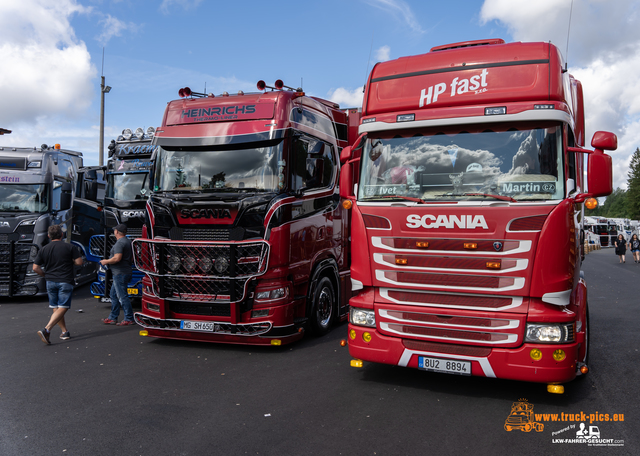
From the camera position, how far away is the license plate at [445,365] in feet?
16.7

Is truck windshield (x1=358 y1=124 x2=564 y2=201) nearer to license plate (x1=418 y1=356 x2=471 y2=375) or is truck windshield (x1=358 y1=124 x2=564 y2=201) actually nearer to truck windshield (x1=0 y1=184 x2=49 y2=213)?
license plate (x1=418 y1=356 x2=471 y2=375)

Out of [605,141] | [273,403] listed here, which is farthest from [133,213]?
[605,141]

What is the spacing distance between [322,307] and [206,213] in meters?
2.62

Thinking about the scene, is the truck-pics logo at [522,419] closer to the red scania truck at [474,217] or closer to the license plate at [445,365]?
the red scania truck at [474,217]

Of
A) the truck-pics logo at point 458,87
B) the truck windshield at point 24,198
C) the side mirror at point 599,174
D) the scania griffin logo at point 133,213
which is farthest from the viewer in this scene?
the truck windshield at point 24,198

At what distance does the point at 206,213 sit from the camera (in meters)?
7.24

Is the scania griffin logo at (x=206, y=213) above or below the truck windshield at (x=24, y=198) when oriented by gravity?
below

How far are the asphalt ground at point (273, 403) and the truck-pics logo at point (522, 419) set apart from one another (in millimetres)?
67

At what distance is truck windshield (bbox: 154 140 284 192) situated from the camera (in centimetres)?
735

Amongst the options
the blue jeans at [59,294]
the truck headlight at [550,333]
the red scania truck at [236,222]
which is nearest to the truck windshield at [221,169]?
the red scania truck at [236,222]

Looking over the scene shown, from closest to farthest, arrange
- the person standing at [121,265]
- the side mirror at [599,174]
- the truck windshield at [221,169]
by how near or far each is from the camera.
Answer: the side mirror at [599,174] → the truck windshield at [221,169] → the person standing at [121,265]

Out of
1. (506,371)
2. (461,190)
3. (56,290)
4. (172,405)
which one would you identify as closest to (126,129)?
(56,290)

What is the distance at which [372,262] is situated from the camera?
5.54 m

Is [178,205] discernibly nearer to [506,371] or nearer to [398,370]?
[398,370]
